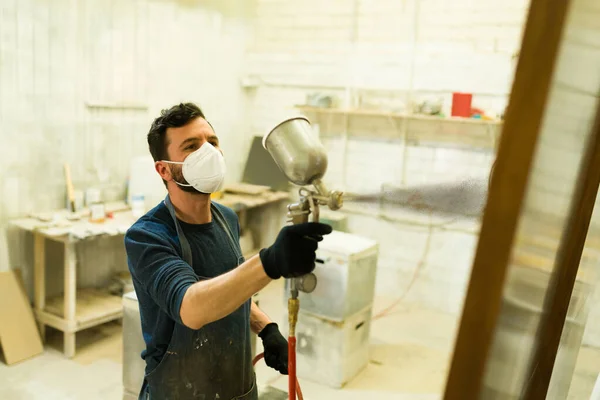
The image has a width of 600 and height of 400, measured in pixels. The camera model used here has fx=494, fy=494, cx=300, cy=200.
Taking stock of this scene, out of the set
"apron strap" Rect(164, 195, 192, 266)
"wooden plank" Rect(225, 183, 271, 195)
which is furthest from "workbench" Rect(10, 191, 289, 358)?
"apron strap" Rect(164, 195, 192, 266)

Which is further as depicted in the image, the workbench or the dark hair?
the workbench

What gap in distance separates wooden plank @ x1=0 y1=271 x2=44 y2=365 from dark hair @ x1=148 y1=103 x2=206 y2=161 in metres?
2.32

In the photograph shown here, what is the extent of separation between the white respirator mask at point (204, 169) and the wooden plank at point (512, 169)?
45.0 inches

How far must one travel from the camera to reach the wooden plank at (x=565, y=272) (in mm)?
690

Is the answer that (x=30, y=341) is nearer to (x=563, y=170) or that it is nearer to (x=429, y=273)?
(x=429, y=273)

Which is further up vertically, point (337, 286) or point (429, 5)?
point (429, 5)

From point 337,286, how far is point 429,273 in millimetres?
1804

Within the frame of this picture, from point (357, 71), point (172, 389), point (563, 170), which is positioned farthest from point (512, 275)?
point (357, 71)

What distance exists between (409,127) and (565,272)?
3.87 m

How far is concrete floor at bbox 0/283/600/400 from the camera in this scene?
9.62ft

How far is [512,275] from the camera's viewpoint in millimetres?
457

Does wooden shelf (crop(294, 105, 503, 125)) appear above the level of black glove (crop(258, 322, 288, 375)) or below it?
above

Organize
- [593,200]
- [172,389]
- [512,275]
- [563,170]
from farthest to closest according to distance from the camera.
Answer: [172,389], [593,200], [563,170], [512,275]

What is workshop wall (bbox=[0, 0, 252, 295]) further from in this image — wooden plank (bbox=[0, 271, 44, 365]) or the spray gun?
the spray gun
